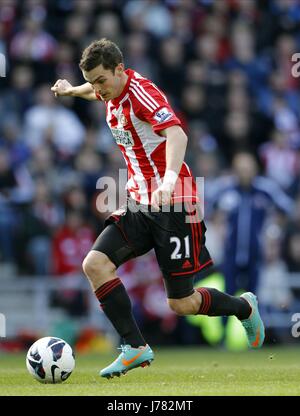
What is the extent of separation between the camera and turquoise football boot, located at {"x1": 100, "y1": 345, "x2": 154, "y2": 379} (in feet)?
24.8

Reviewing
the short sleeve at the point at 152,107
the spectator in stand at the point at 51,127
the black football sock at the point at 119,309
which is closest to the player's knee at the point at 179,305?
the black football sock at the point at 119,309

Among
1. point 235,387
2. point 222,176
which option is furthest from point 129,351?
point 222,176

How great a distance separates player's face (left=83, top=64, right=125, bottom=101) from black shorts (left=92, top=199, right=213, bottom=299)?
0.82 meters

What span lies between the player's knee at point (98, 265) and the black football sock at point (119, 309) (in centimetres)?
9

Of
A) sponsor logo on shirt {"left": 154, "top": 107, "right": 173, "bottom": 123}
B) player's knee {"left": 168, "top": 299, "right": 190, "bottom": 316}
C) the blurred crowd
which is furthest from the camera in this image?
the blurred crowd

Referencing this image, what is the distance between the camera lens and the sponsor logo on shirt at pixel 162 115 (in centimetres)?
736

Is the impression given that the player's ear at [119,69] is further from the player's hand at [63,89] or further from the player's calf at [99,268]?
the player's calf at [99,268]

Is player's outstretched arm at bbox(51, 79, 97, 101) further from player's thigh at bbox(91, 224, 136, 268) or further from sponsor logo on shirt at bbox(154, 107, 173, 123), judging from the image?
player's thigh at bbox(91, 224, 136, 268)

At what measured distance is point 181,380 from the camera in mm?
7617

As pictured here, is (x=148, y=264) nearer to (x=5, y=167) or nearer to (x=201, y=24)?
(x=5, y=167)

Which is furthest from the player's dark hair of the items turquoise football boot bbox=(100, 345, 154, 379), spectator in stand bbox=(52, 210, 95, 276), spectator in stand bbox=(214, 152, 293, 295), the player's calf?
spectator in stand bbox=(52, 210, 95, 276)

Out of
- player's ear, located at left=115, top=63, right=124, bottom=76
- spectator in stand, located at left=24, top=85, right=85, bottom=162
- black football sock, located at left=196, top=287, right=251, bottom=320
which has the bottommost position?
black football sock, located at left=196, top=287, right=251, bottom=320

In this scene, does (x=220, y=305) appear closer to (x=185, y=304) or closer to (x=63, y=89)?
(x=185, y=304)
